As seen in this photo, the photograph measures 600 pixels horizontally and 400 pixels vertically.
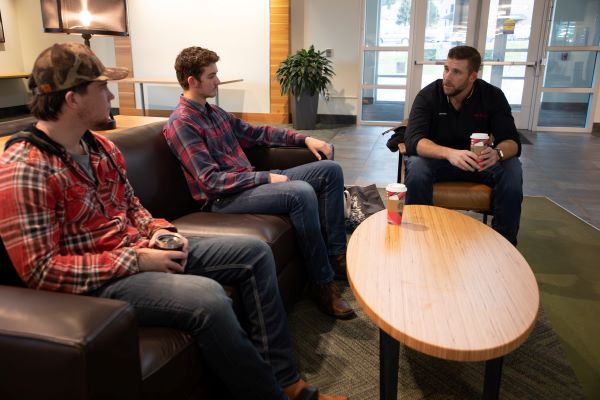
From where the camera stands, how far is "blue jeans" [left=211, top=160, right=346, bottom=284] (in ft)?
6.72

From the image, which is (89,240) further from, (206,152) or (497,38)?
(497,38)

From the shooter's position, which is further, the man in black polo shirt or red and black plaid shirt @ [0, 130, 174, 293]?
the man in black polo shirt

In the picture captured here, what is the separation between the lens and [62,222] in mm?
1290

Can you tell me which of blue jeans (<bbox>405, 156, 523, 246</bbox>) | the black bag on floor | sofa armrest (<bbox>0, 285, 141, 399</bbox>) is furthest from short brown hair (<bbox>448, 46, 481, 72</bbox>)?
sofa armrest (<bbox>0, 285, 141, 399</bbox>)

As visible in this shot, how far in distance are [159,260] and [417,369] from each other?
990mm

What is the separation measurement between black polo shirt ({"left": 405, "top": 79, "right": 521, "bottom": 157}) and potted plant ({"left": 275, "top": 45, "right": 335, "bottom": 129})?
151 inches

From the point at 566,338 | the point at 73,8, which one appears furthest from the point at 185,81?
the point at 566,338

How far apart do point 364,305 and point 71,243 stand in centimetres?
81


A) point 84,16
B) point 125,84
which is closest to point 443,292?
point 84,16

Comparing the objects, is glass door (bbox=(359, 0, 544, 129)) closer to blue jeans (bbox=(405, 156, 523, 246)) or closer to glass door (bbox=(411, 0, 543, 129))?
glass door (bbox=(411, 0, 543, 129))

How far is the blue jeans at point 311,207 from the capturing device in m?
2.05

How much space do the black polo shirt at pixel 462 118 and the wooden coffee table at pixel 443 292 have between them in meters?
0.88

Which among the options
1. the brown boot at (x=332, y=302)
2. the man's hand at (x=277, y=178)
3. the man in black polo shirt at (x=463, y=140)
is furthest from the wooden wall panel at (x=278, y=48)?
the brown boot at (x=332, y=302)

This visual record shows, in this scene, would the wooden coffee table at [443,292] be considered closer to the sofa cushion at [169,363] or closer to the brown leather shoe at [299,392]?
the brown leather shoe at [299,392]
